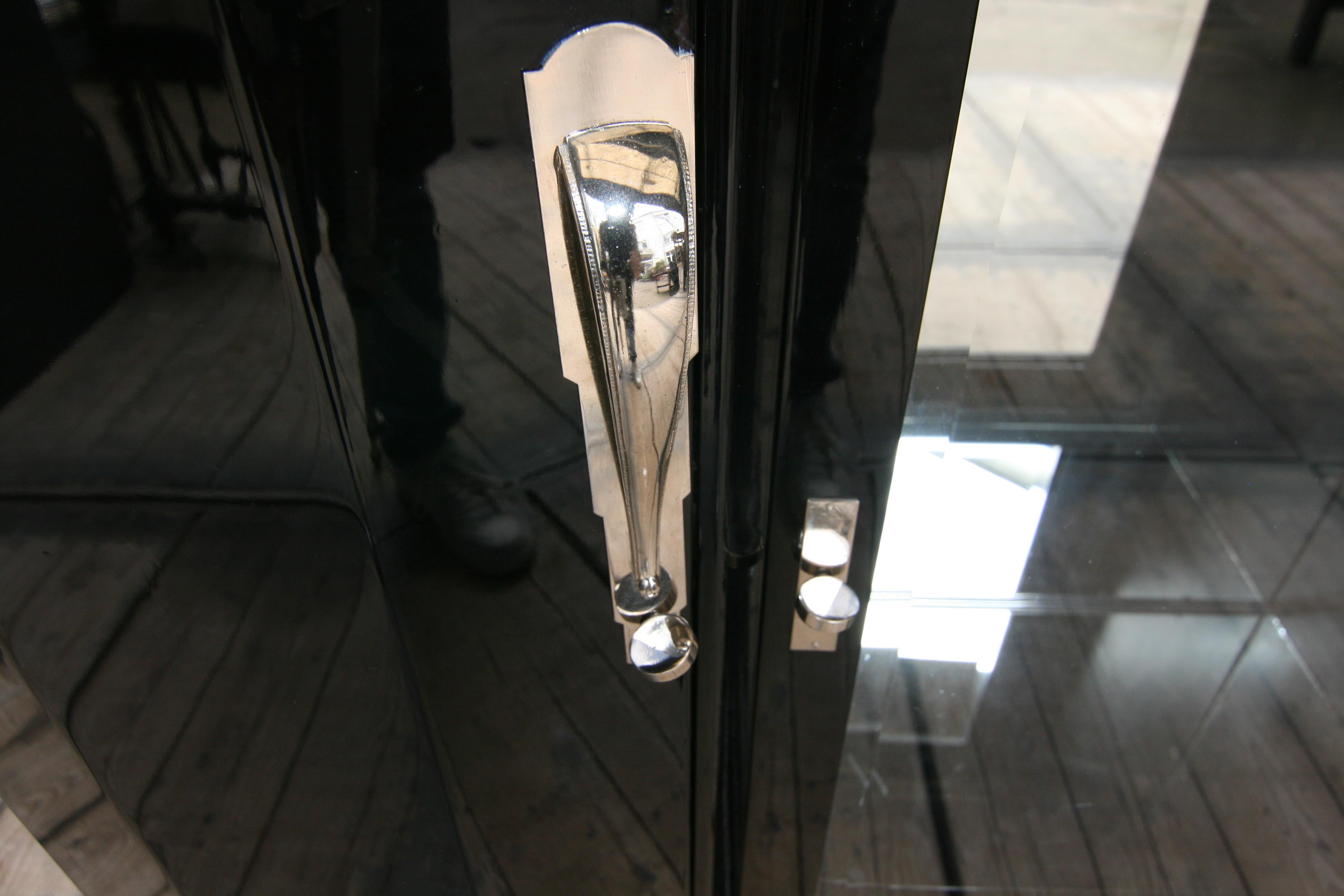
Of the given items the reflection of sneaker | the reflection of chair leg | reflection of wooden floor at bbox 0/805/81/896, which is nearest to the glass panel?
the reflection of chair leg

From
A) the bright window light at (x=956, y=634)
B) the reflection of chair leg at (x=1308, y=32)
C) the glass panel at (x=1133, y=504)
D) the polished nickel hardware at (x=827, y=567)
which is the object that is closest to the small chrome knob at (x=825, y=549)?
the polished nickel hardware at (x=827, y=567)

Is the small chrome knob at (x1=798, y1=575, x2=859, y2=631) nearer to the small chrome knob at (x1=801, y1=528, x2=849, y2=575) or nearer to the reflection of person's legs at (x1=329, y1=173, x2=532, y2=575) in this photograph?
the small chrome knob at (x1=801, y1=528, x2=849, y2=575)

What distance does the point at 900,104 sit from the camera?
339mm

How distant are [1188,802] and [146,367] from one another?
1.24m

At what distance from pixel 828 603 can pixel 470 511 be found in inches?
8.1

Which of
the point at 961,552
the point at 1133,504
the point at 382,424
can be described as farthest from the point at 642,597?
the point at 1133,504

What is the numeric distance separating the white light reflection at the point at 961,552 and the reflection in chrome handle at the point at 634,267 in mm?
458

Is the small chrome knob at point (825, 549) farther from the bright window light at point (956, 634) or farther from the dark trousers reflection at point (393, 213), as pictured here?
the bright window light at point (956, 634)

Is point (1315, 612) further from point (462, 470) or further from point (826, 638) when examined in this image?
point (462, 470)

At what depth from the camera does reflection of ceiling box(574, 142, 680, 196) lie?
0.30 m

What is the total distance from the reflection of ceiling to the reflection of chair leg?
3.05ft

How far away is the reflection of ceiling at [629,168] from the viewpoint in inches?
11.9

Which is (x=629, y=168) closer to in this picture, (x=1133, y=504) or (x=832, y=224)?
(x=832, y=224)

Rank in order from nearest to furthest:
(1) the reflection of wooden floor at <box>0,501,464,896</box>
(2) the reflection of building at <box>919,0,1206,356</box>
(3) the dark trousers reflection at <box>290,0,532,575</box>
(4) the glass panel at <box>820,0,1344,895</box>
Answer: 1. (3) the dark trousers reflection at <box>290,0,532,575</box>
2. (1) the reflection of wooden floor at <box>0,501,464,896</box>
3. (2) the reflection of building at <box>919,0,1206,356</box>
4. (4) the glass panel at <box>820,0,1344,895</box>
